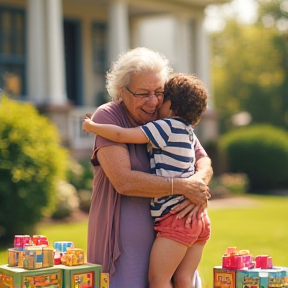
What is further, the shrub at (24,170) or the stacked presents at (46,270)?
the shrub at (24,170)

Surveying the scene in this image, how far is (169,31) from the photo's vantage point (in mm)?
23312

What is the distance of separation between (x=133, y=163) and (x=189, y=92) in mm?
565

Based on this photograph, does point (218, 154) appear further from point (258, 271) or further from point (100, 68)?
point (258, 271)

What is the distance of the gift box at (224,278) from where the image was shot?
15.7 ft

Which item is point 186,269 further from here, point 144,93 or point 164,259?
point 144,93

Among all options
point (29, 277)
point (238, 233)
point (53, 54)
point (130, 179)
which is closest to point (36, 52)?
point (53, 54)

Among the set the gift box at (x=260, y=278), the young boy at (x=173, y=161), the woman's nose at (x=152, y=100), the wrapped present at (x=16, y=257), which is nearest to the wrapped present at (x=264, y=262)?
the gift box at (x=260, y=278)

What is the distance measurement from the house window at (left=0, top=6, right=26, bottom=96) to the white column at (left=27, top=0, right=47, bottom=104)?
1.11 metres

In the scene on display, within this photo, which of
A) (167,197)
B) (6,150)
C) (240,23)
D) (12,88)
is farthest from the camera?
(240,23)

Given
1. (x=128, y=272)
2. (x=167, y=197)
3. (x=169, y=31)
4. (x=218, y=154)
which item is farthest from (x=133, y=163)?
(x=169, y=31)

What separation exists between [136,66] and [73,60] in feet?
54.7

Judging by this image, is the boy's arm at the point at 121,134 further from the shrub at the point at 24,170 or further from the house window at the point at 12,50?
the house window at the point at 12,50

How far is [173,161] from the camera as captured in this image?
4.56 metres

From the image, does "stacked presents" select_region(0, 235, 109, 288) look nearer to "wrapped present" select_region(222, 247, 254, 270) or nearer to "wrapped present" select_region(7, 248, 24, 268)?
"wrapped present" select_region(7, 248, 24, 268)
